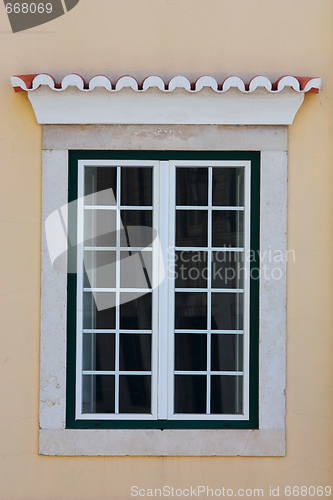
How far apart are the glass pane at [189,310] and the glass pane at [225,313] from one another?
0.09 meters

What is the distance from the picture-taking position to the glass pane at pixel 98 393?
3.90 metres

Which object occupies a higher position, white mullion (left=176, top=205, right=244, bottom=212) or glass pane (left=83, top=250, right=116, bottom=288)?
white mullion (left=176, top=205, right=244, bottom=212)

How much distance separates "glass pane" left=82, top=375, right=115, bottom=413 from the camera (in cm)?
390

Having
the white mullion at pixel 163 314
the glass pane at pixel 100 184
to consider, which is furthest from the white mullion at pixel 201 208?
the glass pane at pixel 100 184

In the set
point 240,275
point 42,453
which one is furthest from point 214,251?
point 42,453

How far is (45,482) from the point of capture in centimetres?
375

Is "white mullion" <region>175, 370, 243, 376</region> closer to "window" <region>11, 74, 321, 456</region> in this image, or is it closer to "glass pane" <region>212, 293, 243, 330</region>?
"window" <region>11, 74, 321, 456</region>

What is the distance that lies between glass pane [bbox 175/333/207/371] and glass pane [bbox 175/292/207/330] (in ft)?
0.39

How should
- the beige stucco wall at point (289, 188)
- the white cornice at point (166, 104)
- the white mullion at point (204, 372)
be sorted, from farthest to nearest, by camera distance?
the white mullion at point (204, 372) < the beige stucco wall at point (289, 188) < the white cornice at point (166, 104)

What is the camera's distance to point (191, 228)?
3936mm

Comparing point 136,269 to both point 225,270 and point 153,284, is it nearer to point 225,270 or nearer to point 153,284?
point 153,284

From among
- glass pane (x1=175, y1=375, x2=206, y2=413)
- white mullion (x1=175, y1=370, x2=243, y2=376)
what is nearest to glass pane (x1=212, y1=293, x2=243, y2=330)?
white mullion (x1=175, y1=370, x2=243, y2=376)

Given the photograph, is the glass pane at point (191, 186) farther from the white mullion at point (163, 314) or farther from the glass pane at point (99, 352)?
the glass pane at point (99, 352)

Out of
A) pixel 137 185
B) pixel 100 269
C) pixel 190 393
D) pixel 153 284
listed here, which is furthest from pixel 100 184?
pixel 190 393
